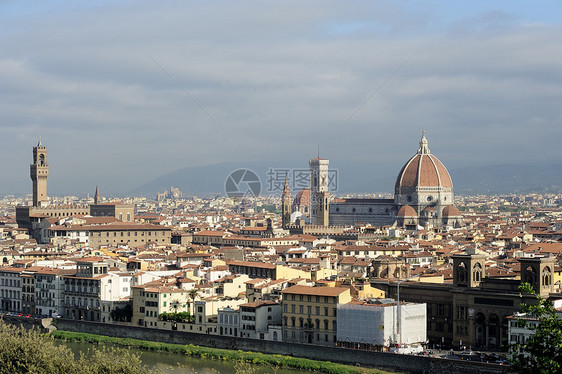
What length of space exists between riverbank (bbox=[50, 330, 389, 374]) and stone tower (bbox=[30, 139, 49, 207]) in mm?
54370

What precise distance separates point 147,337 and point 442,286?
1209 cm

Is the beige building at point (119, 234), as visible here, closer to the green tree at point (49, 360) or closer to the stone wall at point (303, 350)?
the stone wall at point (303, 350)

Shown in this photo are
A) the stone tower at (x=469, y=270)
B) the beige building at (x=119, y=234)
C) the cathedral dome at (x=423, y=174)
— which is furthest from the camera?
the cathedral dome at (x=423, y=174)

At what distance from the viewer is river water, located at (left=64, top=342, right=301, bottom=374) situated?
35594 millimetres

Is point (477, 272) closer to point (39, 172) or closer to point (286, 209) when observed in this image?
point (39, 172)

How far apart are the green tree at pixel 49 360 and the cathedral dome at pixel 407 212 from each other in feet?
254

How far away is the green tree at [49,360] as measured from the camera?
26438 millimetres

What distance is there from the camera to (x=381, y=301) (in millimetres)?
37594

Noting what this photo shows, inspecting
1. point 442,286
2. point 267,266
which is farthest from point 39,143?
point 442,286

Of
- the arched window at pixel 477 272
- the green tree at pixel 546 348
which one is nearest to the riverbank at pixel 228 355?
the arched window at pixel 477 272

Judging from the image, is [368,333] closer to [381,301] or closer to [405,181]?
[381,301]

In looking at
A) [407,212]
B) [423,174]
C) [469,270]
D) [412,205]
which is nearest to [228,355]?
[469,270]

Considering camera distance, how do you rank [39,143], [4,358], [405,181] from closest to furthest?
[4,358] < [39,143] < [405,181]

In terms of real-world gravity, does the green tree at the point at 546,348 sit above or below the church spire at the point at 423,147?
below
